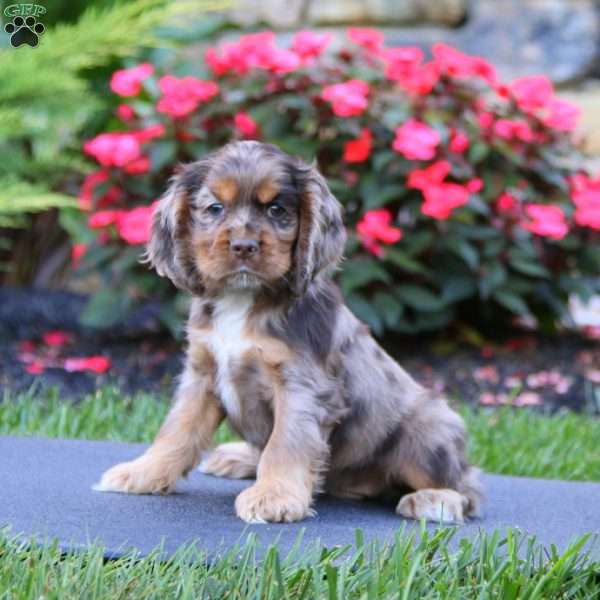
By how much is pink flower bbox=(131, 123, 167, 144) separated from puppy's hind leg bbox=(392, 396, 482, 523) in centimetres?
350

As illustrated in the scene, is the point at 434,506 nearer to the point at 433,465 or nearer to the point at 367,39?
the point at 433,465

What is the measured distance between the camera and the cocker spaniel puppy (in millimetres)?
3564

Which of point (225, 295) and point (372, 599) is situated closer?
point (372, 599)

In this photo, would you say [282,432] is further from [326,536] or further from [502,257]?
[502,257]

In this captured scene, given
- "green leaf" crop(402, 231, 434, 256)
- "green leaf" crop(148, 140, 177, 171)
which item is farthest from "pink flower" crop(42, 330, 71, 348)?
"green leaf" crop(402, 231, 434, 256)

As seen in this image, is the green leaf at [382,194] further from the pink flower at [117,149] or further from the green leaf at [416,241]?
the pink flower at [117,149]

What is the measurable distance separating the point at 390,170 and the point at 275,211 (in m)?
3.41

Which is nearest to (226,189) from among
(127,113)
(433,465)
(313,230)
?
(313,230)

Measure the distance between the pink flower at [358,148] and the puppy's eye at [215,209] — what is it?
130 inches

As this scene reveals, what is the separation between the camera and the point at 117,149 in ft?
22.3

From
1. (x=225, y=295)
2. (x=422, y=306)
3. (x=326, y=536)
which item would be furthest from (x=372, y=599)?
(x=422, y=306)

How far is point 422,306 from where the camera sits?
22.8ft

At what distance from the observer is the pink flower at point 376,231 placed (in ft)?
21.7

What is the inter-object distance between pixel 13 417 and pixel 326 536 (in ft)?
7.87
